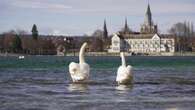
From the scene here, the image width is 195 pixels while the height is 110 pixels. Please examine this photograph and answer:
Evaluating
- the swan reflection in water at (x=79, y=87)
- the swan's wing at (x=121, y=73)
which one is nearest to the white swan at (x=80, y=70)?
the swan reflection in water at (x=79, y=87)

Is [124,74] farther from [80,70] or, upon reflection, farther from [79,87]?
[79,87]

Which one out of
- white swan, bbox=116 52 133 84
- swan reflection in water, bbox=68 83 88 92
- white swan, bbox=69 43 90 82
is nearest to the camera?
swan reflection in water, bbox=68 83 88 92

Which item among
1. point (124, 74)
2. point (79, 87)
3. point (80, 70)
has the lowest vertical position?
point (79, 87)

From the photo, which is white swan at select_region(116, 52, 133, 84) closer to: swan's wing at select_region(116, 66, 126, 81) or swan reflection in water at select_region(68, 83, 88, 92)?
swan's wing at select_region(116, 66, 126, 81)

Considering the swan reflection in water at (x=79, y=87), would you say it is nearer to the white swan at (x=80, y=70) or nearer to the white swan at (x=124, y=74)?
the white swan at (x=80, y=70)

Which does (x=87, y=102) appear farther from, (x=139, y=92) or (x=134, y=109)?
(x=139, y=92)

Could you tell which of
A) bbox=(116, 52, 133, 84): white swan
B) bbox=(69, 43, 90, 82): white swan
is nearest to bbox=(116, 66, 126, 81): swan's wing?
bbox=(116, 52, 133, 84): white swan

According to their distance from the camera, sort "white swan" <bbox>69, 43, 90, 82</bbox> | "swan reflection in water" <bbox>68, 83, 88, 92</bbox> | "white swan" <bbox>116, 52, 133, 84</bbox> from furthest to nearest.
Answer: "white swan" <bbox>69, 43, 90, 82</bbox> → "white swan" <bbox>116, 52, 133, 84</bbox> → "swan reflection in water" <bbox>68, 83, 88, 92</bbox>

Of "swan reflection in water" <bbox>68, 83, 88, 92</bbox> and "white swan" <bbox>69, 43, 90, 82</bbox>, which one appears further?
"white swan" <bbox>69, 43, 90, 82</bbox>

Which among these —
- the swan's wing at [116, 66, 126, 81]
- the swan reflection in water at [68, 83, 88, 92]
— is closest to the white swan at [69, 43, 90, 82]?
the swan reflection in water at [68, 83, 88, 92]

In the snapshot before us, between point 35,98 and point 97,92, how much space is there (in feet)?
18.2

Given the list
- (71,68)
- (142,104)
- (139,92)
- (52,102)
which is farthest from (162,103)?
(71,68)

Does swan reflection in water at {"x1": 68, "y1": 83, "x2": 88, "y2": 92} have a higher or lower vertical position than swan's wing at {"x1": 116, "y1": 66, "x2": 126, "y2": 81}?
lower

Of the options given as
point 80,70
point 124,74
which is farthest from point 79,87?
point 124,74
